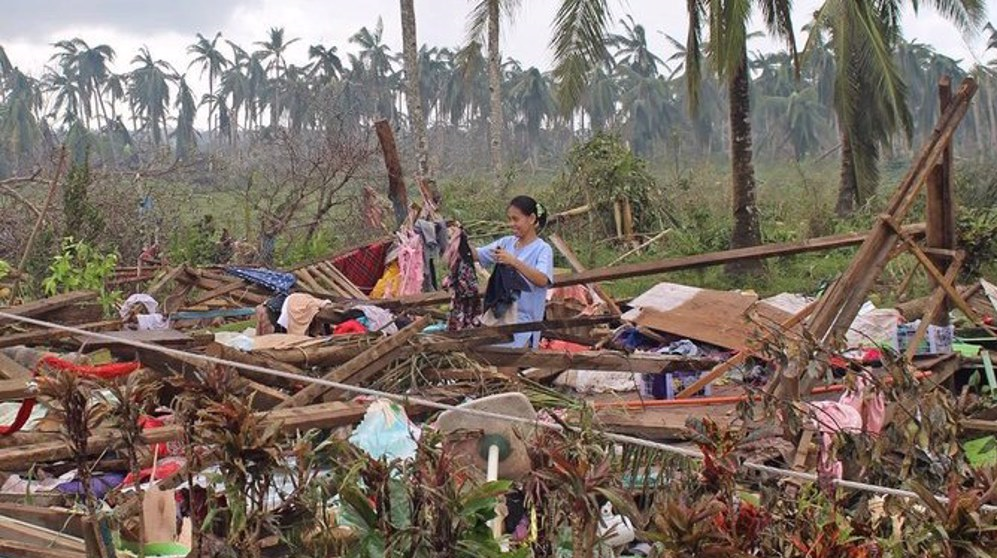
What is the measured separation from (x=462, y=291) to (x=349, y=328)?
697 millimetres

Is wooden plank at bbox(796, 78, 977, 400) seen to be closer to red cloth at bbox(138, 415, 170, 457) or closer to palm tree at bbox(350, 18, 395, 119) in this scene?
red cloth at bbox(138, 415, 170, 457)

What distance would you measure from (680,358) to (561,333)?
4.17 ft

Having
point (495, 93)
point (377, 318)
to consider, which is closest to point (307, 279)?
point (377, 318)

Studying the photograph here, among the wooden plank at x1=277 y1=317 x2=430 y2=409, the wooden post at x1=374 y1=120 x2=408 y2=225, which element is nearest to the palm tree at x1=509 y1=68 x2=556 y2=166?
the wooden post at x1=374 y1=120 x2=408 y2=225

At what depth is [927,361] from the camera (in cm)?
509

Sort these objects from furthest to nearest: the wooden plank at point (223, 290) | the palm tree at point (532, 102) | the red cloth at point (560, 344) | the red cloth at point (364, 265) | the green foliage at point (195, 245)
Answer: the palm tree at point (532, 102), the green foliage at point (195, 245), the red cloth at point (364, 265), the wooden plank at point (223, 290), the red cloth at point (560, 344)

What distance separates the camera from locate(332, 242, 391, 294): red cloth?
959 centimetres

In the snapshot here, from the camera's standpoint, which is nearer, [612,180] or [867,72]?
[867,72]

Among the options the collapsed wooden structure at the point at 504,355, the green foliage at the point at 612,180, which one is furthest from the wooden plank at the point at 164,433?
the green foliage at the point at 612,180

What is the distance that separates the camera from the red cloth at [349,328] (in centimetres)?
589

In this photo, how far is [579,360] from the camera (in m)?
4.94

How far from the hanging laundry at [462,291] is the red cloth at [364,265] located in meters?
3.66

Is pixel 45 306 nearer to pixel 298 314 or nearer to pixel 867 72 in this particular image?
pixel 298 314

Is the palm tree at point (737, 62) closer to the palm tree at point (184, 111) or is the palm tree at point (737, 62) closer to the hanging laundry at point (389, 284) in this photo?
the hanging laundry at point (389, 284)
